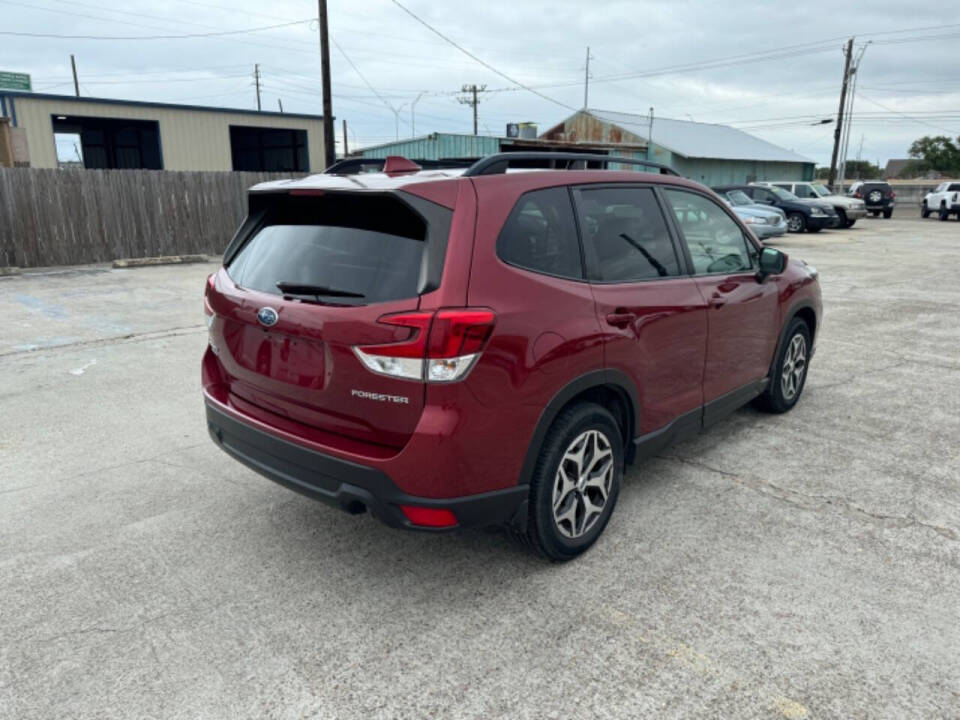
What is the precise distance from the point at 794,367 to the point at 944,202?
32414mm

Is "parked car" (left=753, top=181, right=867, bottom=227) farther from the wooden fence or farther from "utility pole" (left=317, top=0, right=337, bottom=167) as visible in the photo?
the wooden fence

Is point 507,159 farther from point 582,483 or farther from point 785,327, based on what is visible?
point 785,327

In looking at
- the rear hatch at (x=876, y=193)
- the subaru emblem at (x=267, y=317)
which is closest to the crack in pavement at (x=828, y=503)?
the subaru emblem at (x=267, y=317)

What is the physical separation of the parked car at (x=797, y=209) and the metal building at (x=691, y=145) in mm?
13930

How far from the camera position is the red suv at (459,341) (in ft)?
8.52

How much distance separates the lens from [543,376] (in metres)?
2.82

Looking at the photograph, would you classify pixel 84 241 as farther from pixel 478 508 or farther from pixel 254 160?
pixel 254 160

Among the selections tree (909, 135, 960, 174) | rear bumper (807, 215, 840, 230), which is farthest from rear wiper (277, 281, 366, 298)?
tree (909, 135, 960, 174)

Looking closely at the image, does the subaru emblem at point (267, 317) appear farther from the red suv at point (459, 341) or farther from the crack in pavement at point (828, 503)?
the crack in pavement at point (828, 503)

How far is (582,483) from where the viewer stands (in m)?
3.18

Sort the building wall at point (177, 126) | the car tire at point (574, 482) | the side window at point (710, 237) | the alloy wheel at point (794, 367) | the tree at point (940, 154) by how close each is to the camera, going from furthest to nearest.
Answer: the tree at point (940, 154) → the building wall at point (177, 126) → the alloy wheel at point (794, 367) → the side window at point (710, 237) → the car tire at point (574, 482)

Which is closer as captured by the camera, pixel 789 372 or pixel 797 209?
pixel 789 372

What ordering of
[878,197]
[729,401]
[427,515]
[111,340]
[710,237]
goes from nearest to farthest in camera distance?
[427,515], [710,237], [729,401], [111,340], [878,197]

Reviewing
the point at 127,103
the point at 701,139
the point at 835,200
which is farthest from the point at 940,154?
the point at 127,103
